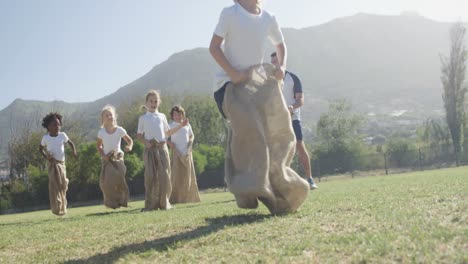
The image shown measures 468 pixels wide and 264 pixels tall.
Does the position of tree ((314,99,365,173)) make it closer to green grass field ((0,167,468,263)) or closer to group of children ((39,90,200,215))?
group of children ((39,90,200,215))

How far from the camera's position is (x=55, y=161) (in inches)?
399

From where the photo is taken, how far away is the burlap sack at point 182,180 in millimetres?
11398

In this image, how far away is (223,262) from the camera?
2.83m

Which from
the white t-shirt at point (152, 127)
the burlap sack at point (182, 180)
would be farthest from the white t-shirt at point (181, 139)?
the white t-shirt at point (152, 127)

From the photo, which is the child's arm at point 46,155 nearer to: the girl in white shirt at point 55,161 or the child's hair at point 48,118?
the girl in white shirt at point 55,161

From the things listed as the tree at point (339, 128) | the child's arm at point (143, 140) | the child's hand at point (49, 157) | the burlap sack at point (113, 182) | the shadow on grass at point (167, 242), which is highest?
the tree at point (339, 128)

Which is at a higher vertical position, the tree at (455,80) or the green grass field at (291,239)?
the tree at (455,80)

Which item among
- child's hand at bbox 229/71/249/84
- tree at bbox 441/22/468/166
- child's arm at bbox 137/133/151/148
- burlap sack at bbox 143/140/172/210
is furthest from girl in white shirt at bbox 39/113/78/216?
tree at bbox 441/22/468/166

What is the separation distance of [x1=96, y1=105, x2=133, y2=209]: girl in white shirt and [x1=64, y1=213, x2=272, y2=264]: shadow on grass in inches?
218

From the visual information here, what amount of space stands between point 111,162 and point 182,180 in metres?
2.11

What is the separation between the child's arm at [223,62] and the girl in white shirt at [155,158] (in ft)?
15.3

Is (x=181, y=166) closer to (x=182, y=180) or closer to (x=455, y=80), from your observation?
(x=182, y=180)

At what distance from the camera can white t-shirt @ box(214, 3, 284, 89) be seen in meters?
4.74

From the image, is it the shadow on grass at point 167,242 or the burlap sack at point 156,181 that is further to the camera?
the burlap sack at point 156,181
